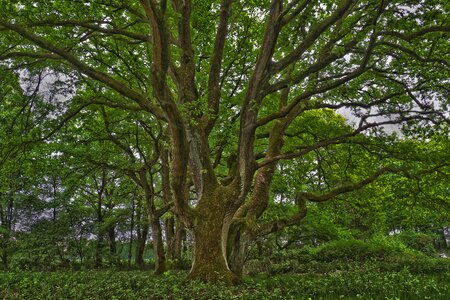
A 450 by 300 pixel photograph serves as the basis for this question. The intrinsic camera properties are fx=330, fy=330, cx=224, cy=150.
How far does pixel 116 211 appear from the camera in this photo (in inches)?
1062

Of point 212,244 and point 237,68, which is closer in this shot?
point 212,244

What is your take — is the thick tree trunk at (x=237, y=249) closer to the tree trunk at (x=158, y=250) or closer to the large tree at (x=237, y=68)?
the large tree at (x=237, y=68)

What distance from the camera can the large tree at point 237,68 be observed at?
7.62 metres

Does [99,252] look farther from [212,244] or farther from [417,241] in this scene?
[417,241]

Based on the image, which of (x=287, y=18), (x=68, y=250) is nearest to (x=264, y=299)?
(x=287, y=18)

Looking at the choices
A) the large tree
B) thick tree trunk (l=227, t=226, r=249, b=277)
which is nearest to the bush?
the large tree

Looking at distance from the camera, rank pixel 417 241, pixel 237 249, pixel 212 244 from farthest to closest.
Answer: pixel 417 241 < pixel 237 249 < pixel 212 244

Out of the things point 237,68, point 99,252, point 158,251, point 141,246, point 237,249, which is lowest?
point 237,249

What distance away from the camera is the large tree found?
762 centimetres

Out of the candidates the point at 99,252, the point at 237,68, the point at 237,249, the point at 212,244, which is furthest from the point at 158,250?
the point at 99,252

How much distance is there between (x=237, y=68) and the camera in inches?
497

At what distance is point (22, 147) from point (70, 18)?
407cm

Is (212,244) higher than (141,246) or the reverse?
the reverse

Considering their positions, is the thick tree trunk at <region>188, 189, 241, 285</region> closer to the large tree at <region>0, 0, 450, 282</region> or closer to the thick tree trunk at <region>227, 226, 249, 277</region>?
the large tree at <region>0, 0, 450, 282</region>
